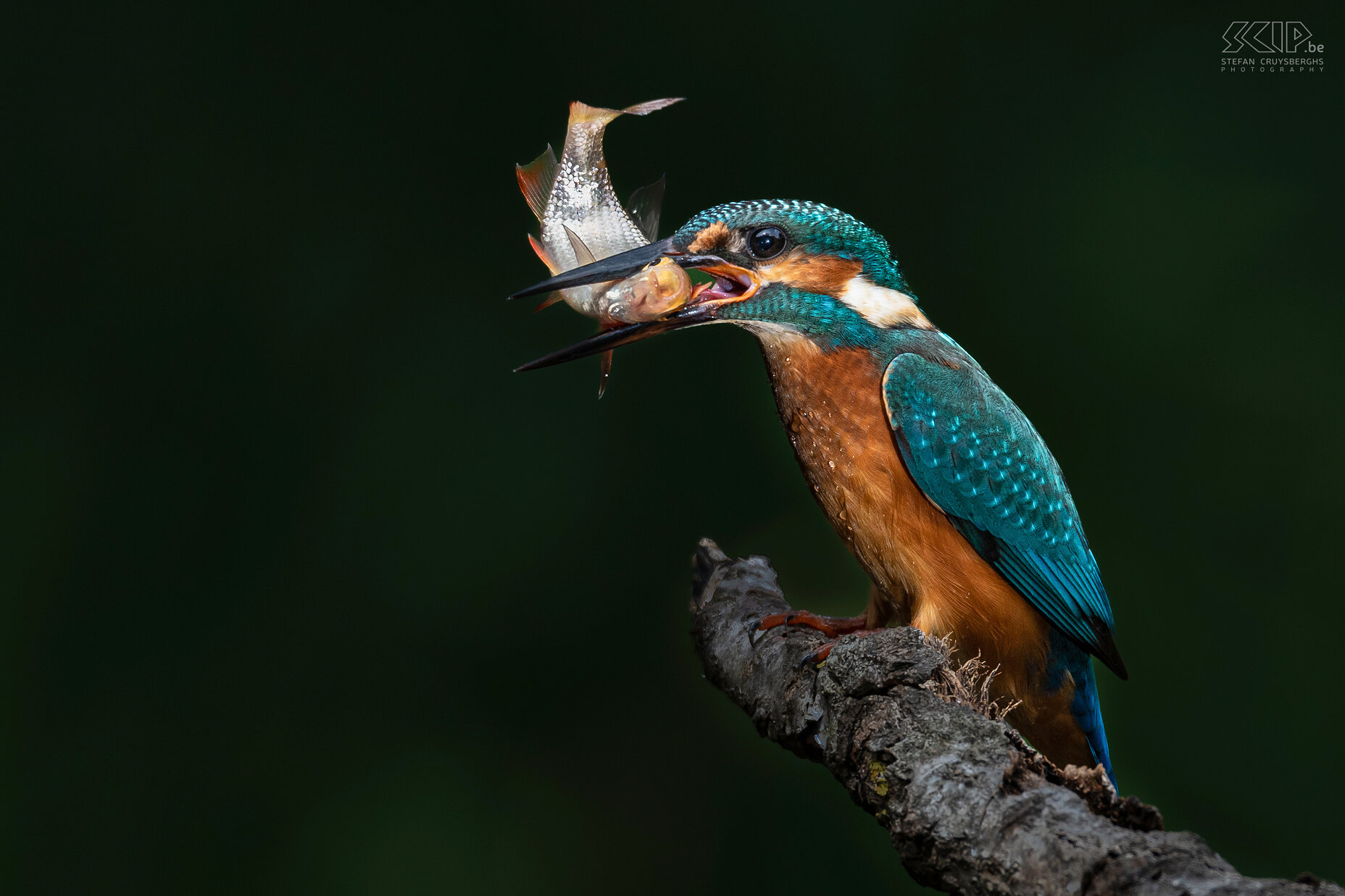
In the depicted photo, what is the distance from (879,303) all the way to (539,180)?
1.90 ft

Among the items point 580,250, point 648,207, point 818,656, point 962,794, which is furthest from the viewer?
point 648,207

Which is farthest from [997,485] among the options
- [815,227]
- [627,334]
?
[627,334]

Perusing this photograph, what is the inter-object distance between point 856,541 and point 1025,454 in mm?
292

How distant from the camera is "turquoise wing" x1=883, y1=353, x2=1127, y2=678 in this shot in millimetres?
1502

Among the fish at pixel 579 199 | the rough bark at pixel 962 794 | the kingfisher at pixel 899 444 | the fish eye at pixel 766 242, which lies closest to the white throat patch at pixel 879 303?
the kingfisher at pixel 899 444

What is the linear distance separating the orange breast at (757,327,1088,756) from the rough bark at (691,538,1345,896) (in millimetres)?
223

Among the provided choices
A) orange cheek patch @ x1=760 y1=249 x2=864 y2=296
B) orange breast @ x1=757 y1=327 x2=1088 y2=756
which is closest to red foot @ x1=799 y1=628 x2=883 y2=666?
orange breast @ x1=757 y1=327 x2=1088 y2=756

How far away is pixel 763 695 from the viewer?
1.52 metres

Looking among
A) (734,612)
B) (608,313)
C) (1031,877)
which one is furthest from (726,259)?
(1031,877)

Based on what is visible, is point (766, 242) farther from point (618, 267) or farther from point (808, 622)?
point (808, 622)

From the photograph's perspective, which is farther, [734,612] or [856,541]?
[734,612]

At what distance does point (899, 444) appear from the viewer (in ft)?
4.95

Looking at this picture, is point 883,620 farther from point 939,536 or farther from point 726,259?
point 726,259

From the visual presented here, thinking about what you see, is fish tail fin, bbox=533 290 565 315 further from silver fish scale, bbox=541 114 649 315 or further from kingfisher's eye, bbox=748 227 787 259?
kingfisher's eye, bbox=748 227 787 259
